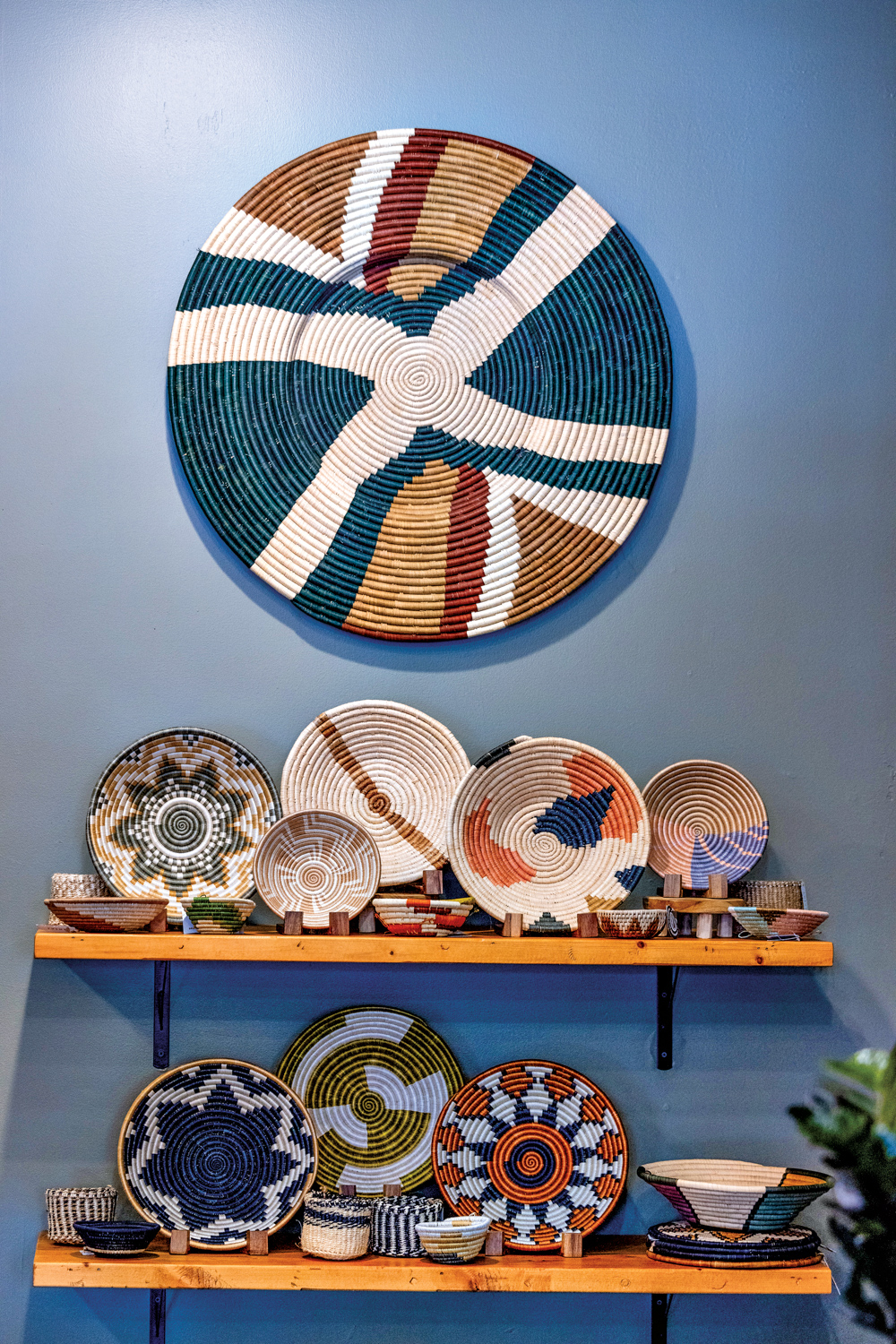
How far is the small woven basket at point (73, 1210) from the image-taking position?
2109 mm

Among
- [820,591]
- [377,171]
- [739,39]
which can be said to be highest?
[739,39]

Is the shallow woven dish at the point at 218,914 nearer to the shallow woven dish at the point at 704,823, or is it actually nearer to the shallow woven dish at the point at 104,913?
the shallow woven dish at the point at 104,913

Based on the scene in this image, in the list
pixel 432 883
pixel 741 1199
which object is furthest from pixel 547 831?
pixel 741 1199

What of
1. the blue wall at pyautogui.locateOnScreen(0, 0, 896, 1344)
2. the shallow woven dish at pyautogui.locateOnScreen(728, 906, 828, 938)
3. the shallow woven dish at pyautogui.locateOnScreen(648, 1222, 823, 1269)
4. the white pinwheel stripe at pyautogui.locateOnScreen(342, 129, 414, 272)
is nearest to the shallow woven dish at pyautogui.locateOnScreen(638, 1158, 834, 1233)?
the shallow woven dish at pyautogui.locateOnScreen(648, 1222, 823, 1269)

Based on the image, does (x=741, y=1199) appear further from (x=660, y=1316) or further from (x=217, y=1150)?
(x=217, y=1150)

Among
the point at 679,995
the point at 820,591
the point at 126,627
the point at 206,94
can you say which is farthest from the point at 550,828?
the point at 206,94

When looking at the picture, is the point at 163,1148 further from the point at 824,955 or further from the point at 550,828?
the point at 824,955

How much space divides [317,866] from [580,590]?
27.2 inches

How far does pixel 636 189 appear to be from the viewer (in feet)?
7.79

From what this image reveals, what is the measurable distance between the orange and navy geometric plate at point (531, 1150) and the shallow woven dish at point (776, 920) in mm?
409

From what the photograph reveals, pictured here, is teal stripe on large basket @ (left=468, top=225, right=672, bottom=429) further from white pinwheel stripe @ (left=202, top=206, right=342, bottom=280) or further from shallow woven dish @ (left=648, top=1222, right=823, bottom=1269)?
shallow woven dish @ (left=648, top=1222, right=823, bottom=1269)

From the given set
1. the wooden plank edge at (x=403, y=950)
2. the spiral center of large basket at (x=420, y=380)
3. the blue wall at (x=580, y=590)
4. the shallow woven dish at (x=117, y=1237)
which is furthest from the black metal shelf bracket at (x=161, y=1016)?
the spiral center of large basket at (x=420, y=380)

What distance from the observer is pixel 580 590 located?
233 cm

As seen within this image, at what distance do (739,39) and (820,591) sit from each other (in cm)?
106
